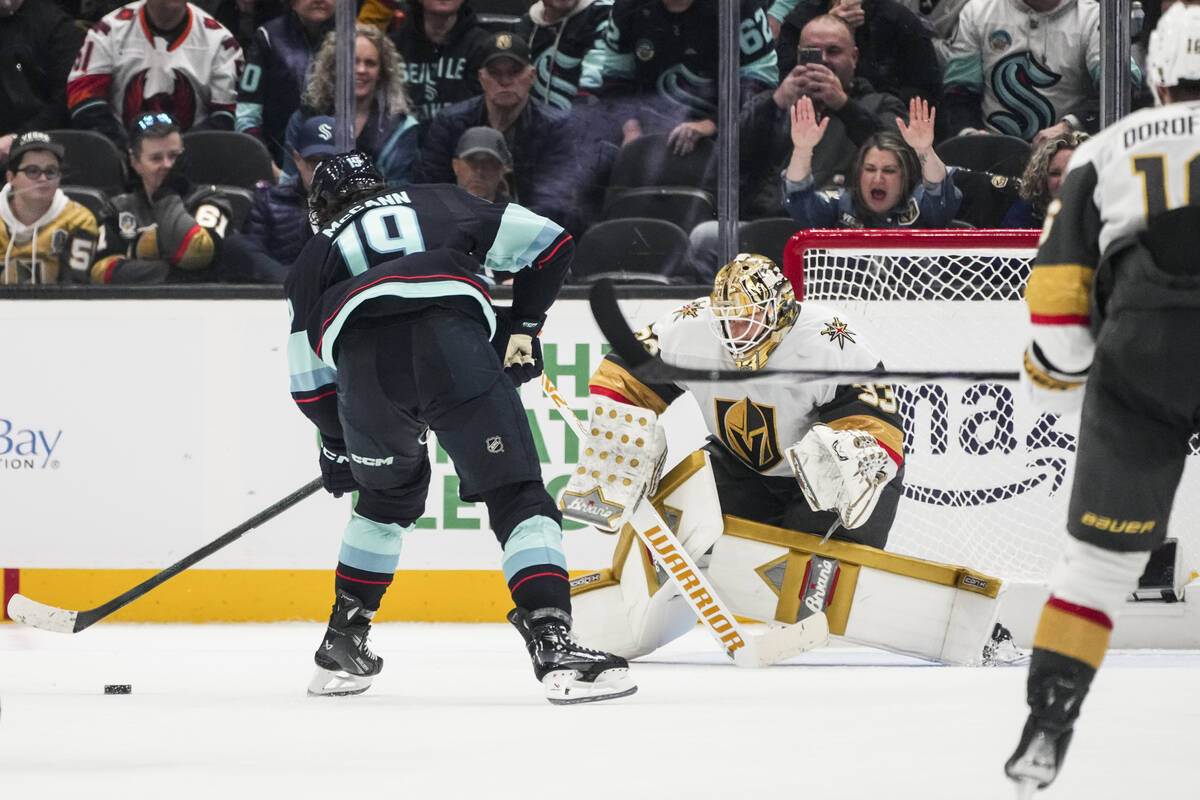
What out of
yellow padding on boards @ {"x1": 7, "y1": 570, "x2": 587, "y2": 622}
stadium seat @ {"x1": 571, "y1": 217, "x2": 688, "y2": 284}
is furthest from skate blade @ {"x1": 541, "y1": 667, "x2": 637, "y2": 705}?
stadium seat @ {"x1": 571, "y1": 217, "x2": 688, "y2": 284}

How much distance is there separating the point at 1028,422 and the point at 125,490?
2444 millimetres

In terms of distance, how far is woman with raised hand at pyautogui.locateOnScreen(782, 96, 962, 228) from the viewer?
14.4 feet

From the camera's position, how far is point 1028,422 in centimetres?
388

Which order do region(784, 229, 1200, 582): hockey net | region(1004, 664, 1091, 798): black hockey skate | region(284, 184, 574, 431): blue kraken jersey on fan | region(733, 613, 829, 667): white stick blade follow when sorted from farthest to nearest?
region(784, 229, 1200, 582): hockey net → region(733, 613, 829, 667): white stick blade → region(284, 184, 574, 431): blue kraken jersey on fan → region(1004, 664, 1091, 798): black hockey skate

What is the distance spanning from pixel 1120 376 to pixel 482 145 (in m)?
3.13

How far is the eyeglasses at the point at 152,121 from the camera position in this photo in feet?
15.5

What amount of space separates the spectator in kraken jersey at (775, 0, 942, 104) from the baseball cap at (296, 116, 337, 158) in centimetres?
133

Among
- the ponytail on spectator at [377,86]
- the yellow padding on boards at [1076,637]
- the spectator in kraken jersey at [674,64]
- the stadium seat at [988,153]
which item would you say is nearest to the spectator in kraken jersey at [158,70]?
the ponytail on spectator at [377,86]

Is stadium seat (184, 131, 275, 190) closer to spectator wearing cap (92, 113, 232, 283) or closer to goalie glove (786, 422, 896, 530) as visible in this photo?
spectator wearing cap (92, 113, 232, 283)

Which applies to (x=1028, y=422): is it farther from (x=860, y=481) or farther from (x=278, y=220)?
(x=278, y=220)

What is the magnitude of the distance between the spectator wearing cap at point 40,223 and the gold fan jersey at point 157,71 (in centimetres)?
27

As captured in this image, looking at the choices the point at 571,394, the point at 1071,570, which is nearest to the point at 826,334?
the point at 571,394

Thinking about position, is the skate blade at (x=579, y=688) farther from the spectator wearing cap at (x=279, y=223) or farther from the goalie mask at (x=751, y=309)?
the spectator wearing cap at (x=279, y=223)

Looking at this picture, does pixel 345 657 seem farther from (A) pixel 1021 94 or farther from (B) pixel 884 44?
(A) pixel 1021 94
